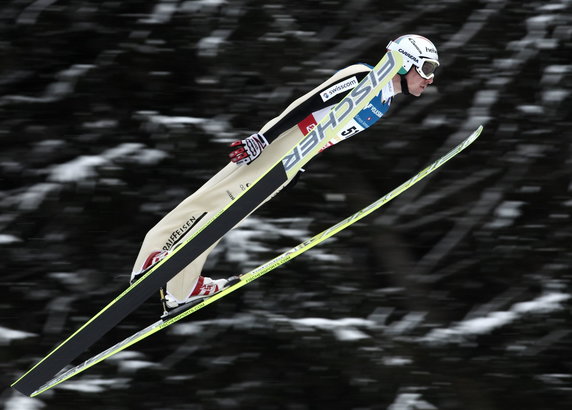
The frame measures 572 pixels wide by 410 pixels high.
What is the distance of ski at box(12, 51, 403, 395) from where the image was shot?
16.1 ft

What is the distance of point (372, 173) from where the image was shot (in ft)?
29.1

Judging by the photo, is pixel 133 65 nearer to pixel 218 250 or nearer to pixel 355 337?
pixel 218 250

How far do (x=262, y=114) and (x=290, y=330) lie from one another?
66.3 inches

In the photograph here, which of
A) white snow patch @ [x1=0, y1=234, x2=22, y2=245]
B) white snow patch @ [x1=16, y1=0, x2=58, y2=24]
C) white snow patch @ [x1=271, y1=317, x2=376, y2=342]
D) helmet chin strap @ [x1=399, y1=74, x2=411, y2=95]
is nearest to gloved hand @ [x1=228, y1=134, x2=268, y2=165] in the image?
helmet chin strap @ [x1=399, y1=74, x2=411, y2=95]

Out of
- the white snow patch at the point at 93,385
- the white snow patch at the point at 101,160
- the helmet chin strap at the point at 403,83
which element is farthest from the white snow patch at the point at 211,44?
the helmet chin strap at the point at 403,83

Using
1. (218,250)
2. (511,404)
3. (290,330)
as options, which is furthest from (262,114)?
(511,404)

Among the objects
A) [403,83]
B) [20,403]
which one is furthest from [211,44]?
[403,83]

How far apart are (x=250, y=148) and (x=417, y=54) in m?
0.89

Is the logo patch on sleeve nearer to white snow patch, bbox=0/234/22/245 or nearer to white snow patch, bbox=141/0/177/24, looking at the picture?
white snow patch, bbox=141/0/177/24

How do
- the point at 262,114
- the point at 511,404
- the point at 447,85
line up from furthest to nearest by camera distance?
1. the point at 511,404
2. the point at 447,85
3. the point at 262,114

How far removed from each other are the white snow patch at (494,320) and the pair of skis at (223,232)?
126 inches

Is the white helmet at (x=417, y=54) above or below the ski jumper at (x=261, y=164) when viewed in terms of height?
above

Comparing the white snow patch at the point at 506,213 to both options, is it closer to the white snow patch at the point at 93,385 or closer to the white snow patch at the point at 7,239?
the white snow patch at the point at 93,385

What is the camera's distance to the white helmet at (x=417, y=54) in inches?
190
